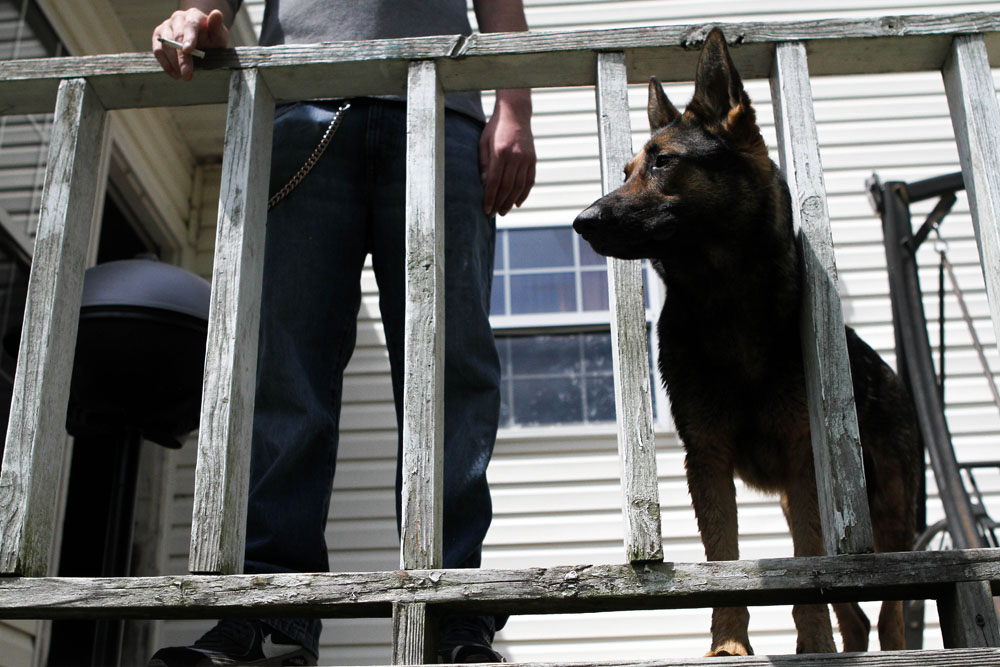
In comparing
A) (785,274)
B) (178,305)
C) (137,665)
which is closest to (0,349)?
(178,305)

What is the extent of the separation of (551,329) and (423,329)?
13.9 feet

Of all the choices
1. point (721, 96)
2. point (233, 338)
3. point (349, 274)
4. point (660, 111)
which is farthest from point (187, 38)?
point (660, 111)

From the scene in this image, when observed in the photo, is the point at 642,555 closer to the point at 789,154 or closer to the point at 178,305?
the point at 789,154

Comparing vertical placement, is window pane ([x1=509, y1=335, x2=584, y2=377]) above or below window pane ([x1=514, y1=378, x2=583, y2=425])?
above

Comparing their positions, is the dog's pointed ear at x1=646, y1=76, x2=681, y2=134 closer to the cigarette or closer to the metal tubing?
the cigarette

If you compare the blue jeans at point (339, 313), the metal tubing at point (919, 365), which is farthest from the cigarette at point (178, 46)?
the metal tubing at point (919, 365)

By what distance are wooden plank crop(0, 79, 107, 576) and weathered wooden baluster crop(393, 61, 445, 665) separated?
0.62 metres

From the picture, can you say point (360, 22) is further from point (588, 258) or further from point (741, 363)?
point (588, 258)

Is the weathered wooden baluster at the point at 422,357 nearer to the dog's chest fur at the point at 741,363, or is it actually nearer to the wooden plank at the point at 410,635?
the wooden plank at the point at 410,635

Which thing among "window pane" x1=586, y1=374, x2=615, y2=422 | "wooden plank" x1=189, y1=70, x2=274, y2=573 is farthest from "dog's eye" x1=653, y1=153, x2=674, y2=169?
"window pane" x1=586, y1=374, x2=615, y2=422

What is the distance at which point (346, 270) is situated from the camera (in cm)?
241

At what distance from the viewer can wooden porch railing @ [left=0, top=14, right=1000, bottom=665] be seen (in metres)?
1.49

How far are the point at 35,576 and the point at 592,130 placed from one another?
5.19 meters

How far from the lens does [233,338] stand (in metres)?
1.69
